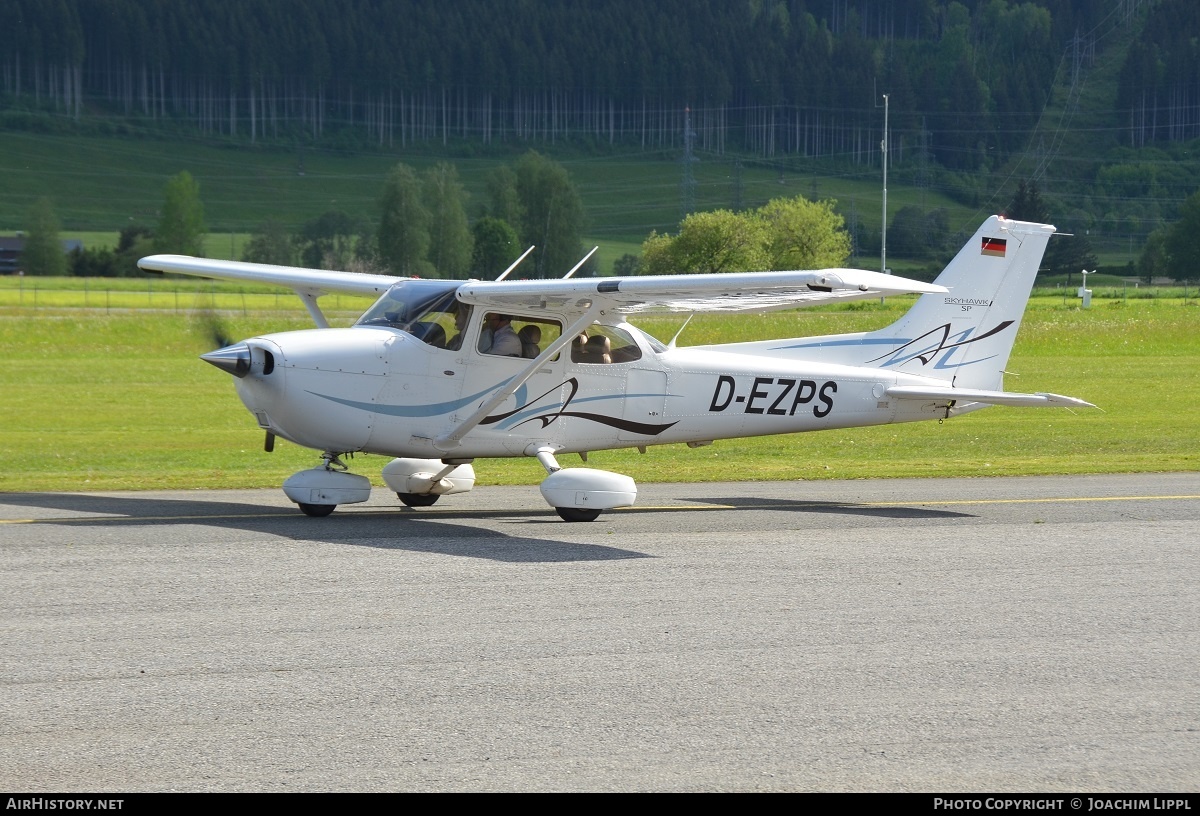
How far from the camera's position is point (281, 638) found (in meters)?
8.23

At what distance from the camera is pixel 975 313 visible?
53.1 ft

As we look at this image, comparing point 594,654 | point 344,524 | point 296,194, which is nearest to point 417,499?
point 344,524

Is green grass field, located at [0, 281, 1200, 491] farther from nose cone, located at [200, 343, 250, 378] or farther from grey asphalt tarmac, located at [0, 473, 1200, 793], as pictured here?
grey asphalt tarmac, located at [0, 473, 1200, 793]

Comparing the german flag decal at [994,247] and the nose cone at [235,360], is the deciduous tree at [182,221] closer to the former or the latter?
the german flag decal at [994,247]

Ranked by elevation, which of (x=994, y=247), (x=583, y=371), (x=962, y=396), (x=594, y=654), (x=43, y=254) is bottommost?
(x=43, y=254)

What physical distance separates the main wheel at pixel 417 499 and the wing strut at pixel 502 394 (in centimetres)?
96

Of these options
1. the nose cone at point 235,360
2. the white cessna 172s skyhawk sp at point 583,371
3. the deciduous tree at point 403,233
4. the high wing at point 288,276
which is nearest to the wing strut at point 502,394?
the white cessna 172s skyhawk sp at point 583,371

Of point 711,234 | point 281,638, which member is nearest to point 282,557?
point 281,638

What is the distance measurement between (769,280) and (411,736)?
6464mm

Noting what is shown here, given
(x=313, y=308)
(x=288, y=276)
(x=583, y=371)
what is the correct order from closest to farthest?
1. (x=583, y=371)
2. (x=313, y=308)
3. (x=288, y=276)

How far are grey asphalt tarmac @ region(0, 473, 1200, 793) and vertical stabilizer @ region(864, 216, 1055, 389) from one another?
3.01 metres

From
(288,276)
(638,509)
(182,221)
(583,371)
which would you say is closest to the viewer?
(583,371)

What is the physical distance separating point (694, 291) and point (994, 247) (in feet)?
17.1

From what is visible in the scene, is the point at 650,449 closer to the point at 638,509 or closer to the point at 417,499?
the point at 638,509
